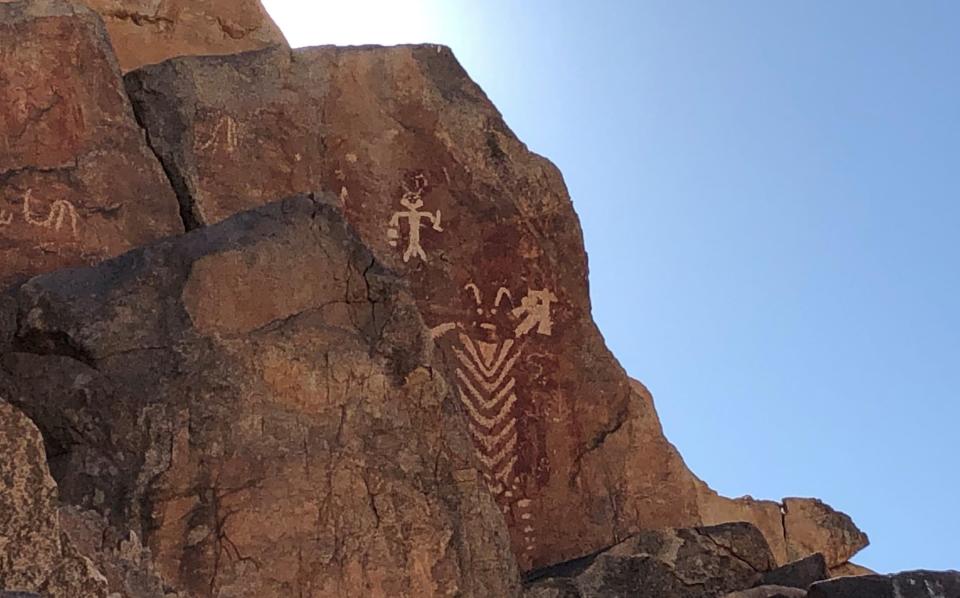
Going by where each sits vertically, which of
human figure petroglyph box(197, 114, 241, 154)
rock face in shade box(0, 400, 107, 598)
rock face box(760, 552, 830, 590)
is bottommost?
rock face in shade box(0, 400, 107, 598)

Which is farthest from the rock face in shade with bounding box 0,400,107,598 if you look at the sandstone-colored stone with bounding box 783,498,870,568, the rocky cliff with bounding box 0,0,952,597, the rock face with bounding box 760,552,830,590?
the sandstone-colored stone with bounding box 783,498,870,568

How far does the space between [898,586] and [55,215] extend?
537 cm

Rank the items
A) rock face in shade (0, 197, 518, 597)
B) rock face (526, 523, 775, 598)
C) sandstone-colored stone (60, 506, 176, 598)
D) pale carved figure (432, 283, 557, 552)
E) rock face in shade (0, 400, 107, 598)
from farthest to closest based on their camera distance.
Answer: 1. pale carved figure (432, 283, 557, 552)
2. rock face (526, 523, 775, 598)
3. rock face in shade (0, 197, 518, 597)
4. sandstone-colored stone (60, 506, 176, 598)
5. rock face in shade (0, 400, 107, 598)

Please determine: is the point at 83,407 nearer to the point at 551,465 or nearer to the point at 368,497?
the point at 368,497

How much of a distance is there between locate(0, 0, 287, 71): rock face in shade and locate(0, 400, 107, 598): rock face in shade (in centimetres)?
906

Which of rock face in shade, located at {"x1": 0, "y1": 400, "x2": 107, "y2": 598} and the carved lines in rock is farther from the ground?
the carved lines in rock

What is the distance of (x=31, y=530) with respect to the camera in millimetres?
4574

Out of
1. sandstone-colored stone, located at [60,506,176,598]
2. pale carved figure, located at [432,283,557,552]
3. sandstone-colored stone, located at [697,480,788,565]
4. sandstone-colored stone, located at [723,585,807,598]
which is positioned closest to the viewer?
sandstone-colored stone, located at [60,506,176,598]

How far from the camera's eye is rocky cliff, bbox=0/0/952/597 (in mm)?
6648

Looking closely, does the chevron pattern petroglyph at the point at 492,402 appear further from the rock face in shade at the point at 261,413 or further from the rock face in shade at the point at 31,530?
the rock face in shade at the point at 31,530

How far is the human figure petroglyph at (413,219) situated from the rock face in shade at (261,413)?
196cm

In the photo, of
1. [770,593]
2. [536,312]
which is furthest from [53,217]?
[770,593]

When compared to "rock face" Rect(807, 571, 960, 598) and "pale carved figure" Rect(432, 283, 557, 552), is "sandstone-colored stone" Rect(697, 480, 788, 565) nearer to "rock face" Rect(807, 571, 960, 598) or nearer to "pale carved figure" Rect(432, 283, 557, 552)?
"pale carved figure" Rect(432, 283, 557, 552)

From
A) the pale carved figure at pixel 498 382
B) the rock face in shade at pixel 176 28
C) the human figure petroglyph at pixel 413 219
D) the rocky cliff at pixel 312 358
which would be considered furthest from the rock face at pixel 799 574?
the rock face in shade at pixel 176 28
